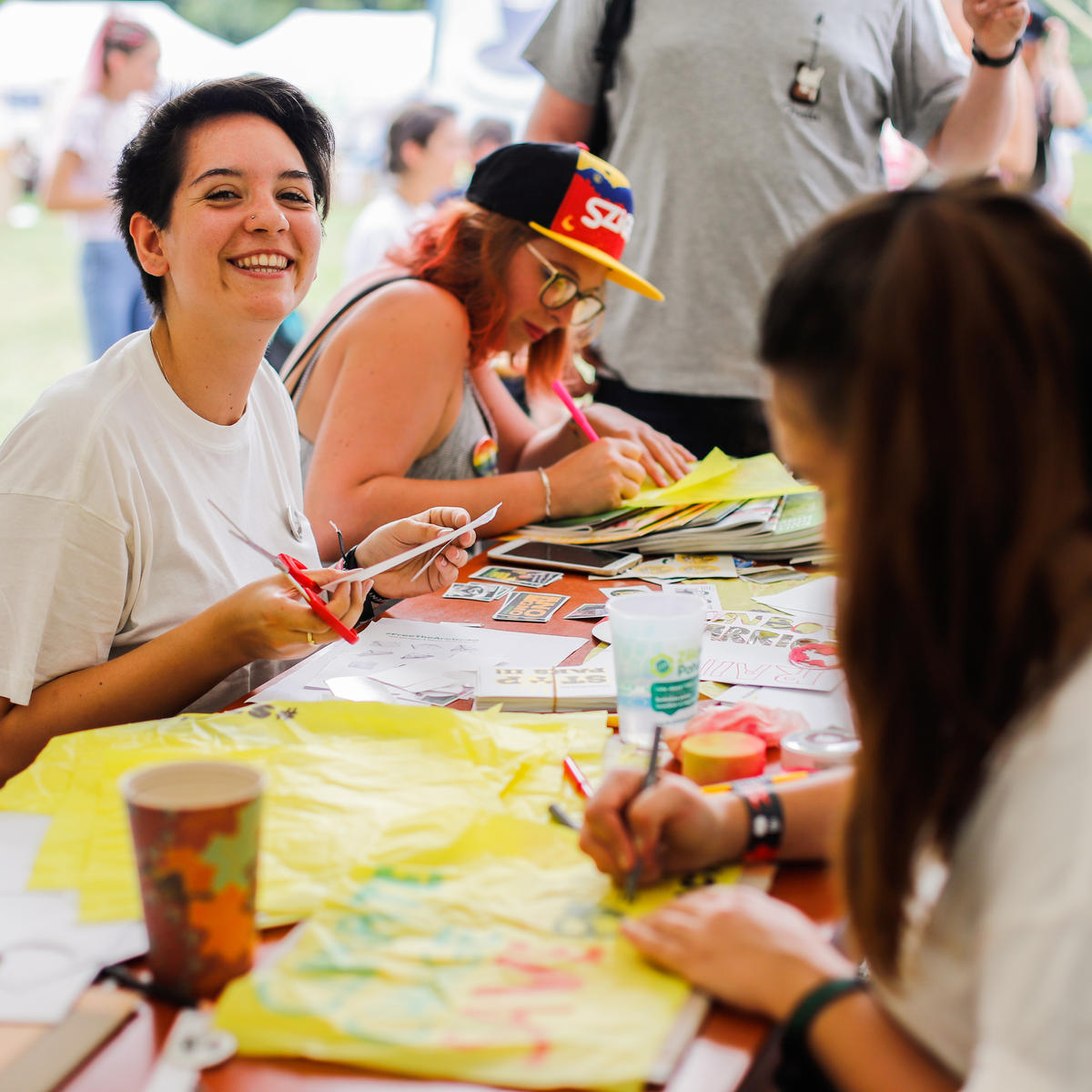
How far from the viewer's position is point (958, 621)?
611 millimetres

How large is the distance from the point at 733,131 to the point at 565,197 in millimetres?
574

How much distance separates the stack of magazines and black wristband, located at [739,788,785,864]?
98 cm

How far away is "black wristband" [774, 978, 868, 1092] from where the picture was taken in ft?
2.31

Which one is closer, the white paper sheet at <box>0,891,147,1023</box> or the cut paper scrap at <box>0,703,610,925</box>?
the white paper sheet at <box>0,891,147,1023</box>

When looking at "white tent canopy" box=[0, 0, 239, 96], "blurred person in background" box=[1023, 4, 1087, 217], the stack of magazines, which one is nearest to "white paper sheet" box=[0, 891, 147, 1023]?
the stack of magazines

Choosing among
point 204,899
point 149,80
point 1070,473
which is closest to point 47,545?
point 204,899

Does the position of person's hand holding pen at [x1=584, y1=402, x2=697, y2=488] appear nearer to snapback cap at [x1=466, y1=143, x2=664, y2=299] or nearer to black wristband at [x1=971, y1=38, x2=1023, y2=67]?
snapback cap at [x1=466, y1=143, x2=664, y2=299]

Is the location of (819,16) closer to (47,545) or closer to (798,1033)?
(47,545)

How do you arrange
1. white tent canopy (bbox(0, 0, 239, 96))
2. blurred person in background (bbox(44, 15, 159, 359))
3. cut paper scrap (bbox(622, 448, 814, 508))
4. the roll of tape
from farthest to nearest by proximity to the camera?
blurred person in background (bbox(44, 15, 159, 359)), white tent canopy (bbox(0, 0, 239, 96)), cut paper scrap (bbox(622, 448, 814, 508)), the roll of tape

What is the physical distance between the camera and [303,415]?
6.92ft

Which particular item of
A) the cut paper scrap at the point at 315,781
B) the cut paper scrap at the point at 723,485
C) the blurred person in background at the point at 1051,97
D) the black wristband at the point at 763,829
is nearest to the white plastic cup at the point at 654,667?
the cut paper scrap at the point at 315,781

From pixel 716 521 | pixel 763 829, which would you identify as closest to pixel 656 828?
pixel 763 829

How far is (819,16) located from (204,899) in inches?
84.6

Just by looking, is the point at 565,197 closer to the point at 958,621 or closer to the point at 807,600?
the point at 807,600
